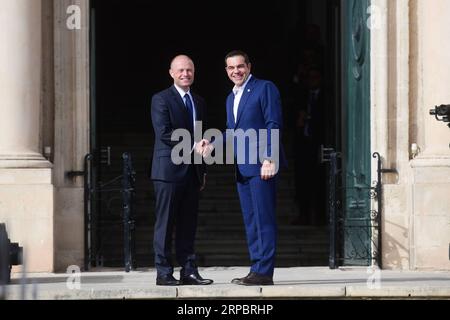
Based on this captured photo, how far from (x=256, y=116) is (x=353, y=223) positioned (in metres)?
3.69

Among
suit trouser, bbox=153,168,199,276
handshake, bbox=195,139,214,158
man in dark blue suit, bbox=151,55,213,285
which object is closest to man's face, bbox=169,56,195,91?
man in dark blue suit, bbox=151,55,213,285

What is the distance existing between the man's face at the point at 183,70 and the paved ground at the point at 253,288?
6.01 ft

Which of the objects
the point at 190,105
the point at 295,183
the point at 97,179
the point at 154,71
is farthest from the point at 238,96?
the point at 154,71

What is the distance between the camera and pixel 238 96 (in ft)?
50.4

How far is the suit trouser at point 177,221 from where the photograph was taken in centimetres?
1531

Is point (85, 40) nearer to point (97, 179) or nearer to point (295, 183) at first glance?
point (97, 179)

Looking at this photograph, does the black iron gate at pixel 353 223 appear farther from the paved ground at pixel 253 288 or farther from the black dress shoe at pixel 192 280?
the black dress shoe at pixel 192 280

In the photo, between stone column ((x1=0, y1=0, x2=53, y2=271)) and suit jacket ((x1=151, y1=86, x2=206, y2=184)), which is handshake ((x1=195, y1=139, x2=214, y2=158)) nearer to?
suit jacket ((x1=151, y1=86, x2=206, y2=184))

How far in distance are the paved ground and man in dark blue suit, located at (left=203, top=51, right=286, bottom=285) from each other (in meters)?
0.31

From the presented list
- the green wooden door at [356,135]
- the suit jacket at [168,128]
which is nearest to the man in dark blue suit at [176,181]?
the suit jacket at [168,128]

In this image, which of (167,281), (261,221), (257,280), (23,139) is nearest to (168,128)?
(261,221)

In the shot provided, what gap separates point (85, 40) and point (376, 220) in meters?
3.61

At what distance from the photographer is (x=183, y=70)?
15211 mm

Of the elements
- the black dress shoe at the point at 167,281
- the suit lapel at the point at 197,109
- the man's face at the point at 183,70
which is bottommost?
the black dress shoe at the point at 167,281
